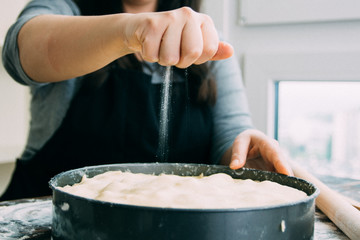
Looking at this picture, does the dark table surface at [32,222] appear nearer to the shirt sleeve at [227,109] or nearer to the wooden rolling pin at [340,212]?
the wooden rolling pin at [340,212]

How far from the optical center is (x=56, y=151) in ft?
3.23

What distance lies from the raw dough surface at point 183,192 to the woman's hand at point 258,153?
0.10 metres

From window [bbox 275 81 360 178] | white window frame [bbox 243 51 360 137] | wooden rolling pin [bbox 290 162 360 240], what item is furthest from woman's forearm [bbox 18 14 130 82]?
window [bbox 275 81 360 178]

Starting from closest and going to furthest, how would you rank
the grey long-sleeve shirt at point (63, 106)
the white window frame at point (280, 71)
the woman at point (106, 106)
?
the woman at point (106, 106) < the grey long-sleeve shirt at point (63, 106) < the white window frame at point (280, 71)

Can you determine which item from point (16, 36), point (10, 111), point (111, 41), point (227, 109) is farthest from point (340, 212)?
point (10, 111)

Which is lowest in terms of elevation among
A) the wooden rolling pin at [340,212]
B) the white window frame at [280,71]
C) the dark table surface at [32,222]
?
the dark table surface at [32,222]

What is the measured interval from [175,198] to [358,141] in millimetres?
1121

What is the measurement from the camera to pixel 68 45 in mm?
677

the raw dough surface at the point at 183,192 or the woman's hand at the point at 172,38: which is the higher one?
the woman's hand at the point at 172,38

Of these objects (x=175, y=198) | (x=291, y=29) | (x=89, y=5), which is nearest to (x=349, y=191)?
(x=175, y=198)

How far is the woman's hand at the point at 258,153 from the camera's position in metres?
0.68

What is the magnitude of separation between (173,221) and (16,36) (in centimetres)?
61

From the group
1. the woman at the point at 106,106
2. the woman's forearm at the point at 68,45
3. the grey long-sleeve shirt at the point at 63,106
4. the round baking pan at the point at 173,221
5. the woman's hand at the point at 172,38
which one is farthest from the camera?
the grey long-sleeve shirt at the point at 63,106

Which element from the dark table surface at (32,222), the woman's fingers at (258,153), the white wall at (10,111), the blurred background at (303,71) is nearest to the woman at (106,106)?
the woman's fingers at (258,153)
